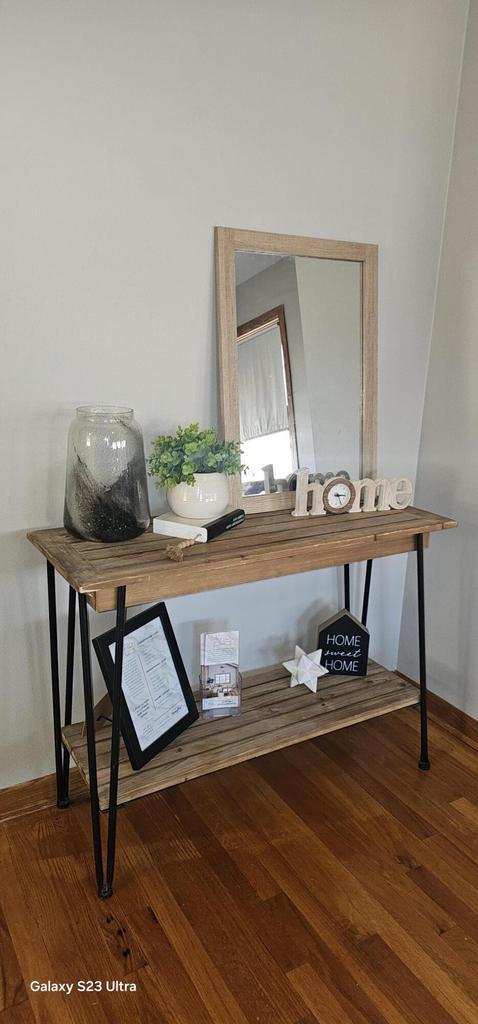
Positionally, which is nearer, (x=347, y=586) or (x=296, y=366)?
(x=296, y=366)

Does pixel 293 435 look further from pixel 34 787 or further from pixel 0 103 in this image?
pixel 34 787

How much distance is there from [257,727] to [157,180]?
4.62 feet

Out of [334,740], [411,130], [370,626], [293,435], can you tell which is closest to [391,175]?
[411,130]

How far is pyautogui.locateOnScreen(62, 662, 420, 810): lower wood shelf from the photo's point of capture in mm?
1632

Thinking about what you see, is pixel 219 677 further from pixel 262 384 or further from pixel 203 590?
pixel 262 384

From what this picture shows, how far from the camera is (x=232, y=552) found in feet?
5.09

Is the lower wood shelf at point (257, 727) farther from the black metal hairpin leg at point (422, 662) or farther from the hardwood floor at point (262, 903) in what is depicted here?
the hardwood floor at point (262, 903)

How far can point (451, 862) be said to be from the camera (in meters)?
1.71

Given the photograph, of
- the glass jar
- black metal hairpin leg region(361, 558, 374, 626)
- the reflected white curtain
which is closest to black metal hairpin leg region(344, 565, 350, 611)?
black metal hairpin leg region(361, 558, 374, 626)

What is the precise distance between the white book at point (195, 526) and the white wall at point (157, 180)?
0.27 metres

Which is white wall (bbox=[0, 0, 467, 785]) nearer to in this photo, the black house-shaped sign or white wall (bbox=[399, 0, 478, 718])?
white wall (bbox=[399, 0, 478, 718])

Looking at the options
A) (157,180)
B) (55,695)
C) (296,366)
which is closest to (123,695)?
(55,695)

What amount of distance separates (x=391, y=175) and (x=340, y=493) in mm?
959

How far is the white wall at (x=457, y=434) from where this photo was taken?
6.72 ft
